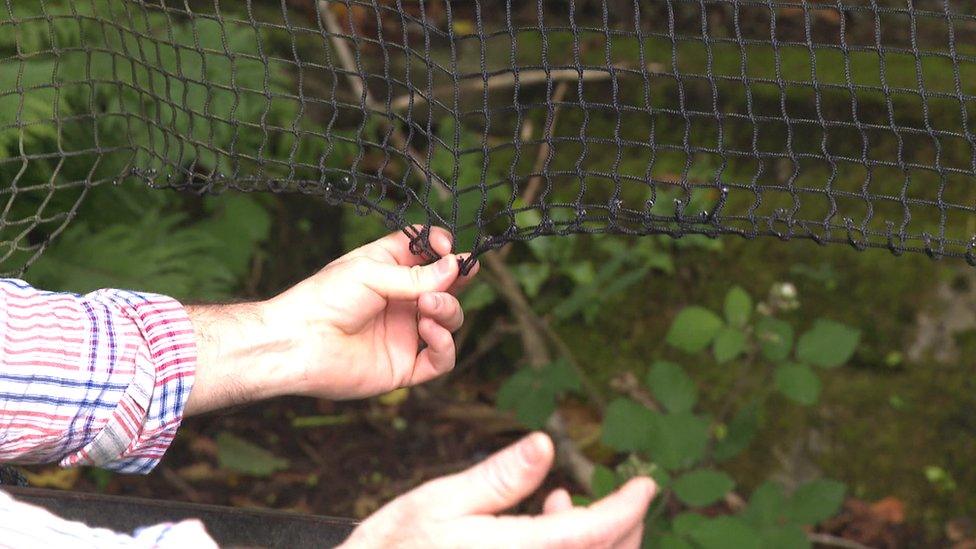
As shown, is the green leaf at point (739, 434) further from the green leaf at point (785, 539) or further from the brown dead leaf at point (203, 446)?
the brown dead leaf at point (203, 446)

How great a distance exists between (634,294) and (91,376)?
1.53 m

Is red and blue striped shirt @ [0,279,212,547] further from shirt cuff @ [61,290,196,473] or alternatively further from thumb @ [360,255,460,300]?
thumb @ [360,255,460,300]

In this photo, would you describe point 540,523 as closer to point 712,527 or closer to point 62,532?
point 62,532

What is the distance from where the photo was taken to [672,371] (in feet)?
6.57

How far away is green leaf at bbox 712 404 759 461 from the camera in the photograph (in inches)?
80.7

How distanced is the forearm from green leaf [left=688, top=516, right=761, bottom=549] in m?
0.82

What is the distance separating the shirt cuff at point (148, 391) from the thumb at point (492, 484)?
543 mm

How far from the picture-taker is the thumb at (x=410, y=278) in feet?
4.52

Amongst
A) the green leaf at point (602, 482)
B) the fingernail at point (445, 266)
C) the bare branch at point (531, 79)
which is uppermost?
the fingernail at point (445, 266)

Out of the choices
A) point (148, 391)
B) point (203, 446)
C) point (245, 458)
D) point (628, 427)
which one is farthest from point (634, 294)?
point (148, 391)

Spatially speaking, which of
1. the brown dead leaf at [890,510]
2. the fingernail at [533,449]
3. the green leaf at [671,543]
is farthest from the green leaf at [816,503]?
the fingernail at [533,449]

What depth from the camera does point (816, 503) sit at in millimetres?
1971

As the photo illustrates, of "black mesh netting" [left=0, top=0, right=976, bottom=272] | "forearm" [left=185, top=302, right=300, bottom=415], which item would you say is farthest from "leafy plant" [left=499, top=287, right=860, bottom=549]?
"forearm" [left=185, top=302, right=300, bottom=415]

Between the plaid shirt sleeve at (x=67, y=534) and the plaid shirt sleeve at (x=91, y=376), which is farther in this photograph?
the plaid shirt sleeve at (x=91, y=376)
